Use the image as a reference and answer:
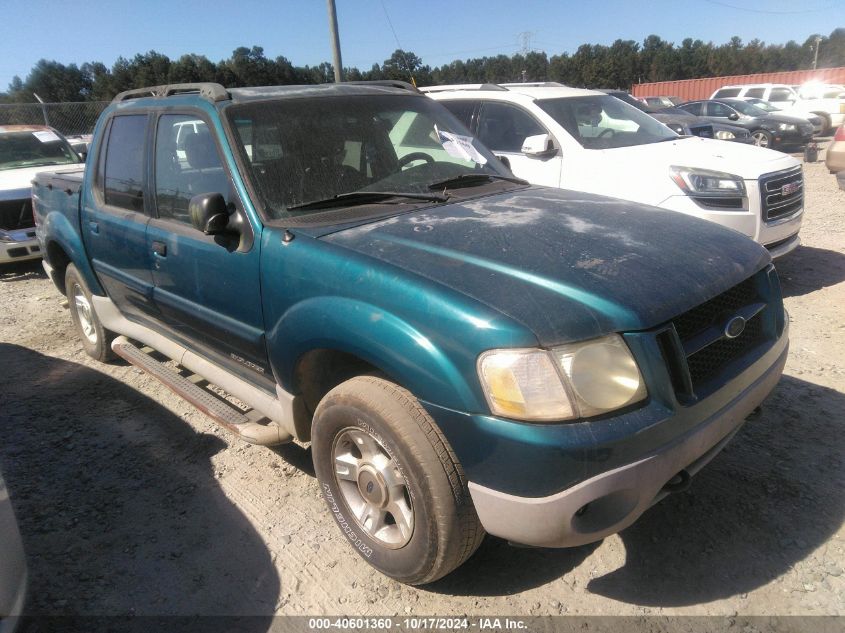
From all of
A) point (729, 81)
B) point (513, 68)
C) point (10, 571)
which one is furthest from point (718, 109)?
point (513, 68)

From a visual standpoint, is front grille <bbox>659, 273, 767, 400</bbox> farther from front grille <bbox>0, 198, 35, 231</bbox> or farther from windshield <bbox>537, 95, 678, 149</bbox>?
front grille <bbox>0, 198, 35, 231</bbox>

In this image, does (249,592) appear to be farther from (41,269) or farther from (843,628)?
(41,269)

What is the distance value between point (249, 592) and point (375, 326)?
51.2 inches

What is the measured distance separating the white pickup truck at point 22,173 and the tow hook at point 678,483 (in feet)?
27.2

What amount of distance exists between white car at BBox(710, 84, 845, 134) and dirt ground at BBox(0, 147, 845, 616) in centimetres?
1891

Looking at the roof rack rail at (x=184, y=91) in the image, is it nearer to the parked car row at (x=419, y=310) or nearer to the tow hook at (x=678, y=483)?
the parked car row at (x=419, y=310)

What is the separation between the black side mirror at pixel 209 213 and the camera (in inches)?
106

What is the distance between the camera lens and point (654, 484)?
6.63 ft

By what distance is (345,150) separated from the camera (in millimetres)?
3143

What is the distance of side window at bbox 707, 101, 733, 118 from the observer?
17.2 m

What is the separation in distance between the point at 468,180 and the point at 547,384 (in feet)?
5.77

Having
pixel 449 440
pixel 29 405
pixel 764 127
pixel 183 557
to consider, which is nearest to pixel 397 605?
pixel 449 440

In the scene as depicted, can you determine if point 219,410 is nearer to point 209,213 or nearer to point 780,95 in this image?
point 209,213

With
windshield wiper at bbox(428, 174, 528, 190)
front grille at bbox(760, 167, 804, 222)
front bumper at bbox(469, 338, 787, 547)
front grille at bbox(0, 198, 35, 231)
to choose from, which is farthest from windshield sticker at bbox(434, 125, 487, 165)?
front grille at bbox(0, 198, 35, 231)
